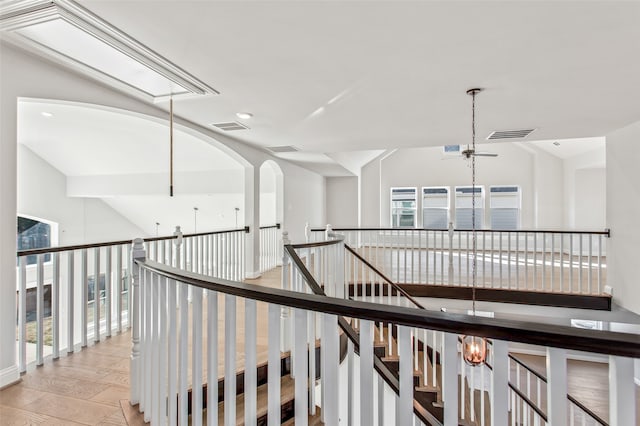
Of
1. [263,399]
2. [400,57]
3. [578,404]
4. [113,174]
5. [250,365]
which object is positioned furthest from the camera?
[113,174]

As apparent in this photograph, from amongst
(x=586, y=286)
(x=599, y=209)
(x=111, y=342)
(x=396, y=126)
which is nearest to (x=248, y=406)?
(x=111, y=342)

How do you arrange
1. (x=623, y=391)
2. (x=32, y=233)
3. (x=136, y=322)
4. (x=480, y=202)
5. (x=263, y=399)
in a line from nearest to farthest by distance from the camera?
(x=623, y=391)
(x=136, y=322)
(x=263, y=399)
(x=32, y=233)
(x=480, y=202)

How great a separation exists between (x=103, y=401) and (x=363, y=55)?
3023mm

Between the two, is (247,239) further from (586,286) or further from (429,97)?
(586,286)

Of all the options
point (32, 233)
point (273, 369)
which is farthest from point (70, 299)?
point (32, 233)

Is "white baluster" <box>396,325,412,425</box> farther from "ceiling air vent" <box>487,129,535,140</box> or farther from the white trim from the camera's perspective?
the white trim

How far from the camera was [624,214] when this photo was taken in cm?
425

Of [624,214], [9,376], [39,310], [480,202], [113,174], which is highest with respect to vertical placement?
[113,174]

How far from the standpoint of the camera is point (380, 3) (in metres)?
1.73

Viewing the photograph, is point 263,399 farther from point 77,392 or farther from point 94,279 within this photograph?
point 94,279

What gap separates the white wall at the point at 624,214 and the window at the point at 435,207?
195 inches

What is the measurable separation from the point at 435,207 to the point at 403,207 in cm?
94

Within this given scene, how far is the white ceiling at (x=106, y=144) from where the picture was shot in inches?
192

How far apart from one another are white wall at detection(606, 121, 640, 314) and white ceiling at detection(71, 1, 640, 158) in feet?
1.75
